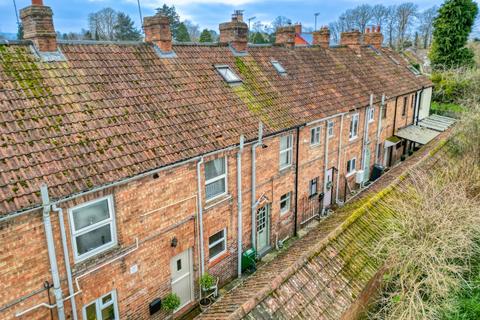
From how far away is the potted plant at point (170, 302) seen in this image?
11.1 meters

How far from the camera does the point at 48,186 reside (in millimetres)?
7859

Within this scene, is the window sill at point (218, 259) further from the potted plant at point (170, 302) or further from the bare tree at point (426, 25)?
the bare tree at point (426, 25)

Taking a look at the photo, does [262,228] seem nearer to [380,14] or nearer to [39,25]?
[39,25]

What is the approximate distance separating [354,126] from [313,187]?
488 cm

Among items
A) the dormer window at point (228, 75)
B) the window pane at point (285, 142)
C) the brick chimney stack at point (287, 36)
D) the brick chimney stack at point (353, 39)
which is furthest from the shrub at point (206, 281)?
the brick chimney stack at point (353, 39)

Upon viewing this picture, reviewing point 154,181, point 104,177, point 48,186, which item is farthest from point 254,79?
point 48,186

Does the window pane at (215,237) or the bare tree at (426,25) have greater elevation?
the bare tree at (426,25)

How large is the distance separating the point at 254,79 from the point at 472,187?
1054 centimetres

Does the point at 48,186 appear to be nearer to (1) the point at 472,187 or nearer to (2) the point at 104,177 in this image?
(2) the point at 104,177

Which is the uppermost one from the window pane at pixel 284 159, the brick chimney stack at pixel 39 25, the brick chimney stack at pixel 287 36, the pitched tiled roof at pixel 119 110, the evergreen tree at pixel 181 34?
the evergreen tree at pixel 181 34

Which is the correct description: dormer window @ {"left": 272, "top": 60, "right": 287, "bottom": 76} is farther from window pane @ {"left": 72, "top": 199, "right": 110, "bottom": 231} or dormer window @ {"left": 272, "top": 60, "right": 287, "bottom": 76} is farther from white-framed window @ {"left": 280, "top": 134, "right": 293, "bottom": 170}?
window pane @ {"left": 72, "top": 199, "right": 110, "bottom": 231}

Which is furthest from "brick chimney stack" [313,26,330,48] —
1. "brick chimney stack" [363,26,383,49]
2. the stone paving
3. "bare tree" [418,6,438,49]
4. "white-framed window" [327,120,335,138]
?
"bare tree" [418,6,438,49]

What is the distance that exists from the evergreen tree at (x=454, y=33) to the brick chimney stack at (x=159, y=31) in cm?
3505

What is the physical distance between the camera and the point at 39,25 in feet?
33.3
